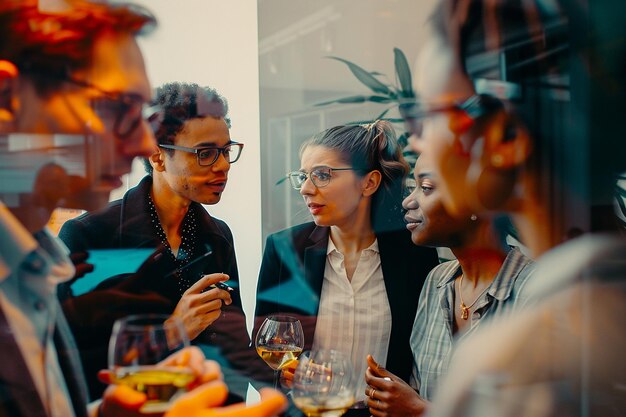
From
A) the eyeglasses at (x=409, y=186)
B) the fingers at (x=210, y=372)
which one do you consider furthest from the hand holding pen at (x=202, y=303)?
the eyeglasses at (x=409, y=186)

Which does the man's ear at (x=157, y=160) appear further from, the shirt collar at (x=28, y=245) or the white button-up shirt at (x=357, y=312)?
the white button-up shirt at (x=357, y=312)

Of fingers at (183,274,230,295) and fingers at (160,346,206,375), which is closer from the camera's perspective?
fingers at (160,346,206,375)

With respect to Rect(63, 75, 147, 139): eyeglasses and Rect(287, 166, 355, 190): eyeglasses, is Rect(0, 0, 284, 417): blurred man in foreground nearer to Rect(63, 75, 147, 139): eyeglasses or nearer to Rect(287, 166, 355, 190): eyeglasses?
Rect(63, 75, 147, 139): eyeglasses

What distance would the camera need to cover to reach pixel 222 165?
221 centimetres

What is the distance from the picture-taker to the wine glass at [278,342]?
7.55 ft

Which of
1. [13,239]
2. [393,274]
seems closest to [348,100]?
[393,274]

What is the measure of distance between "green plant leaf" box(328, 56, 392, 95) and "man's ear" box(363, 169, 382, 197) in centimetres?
27

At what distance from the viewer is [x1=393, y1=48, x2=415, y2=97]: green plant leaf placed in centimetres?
217

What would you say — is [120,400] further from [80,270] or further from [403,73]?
[403,73]

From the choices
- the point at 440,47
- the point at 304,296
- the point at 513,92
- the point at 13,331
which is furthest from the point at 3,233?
the point at 513,92

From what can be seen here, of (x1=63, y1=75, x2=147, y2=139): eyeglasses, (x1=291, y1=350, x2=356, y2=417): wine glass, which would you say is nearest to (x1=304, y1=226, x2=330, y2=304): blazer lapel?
(x1=291, y1=350, x2=356, y2=417): wine glass

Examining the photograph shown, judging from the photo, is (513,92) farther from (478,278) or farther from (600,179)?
(478,278)

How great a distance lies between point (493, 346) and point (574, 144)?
2.19ft

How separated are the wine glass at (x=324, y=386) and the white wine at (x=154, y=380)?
401mm
